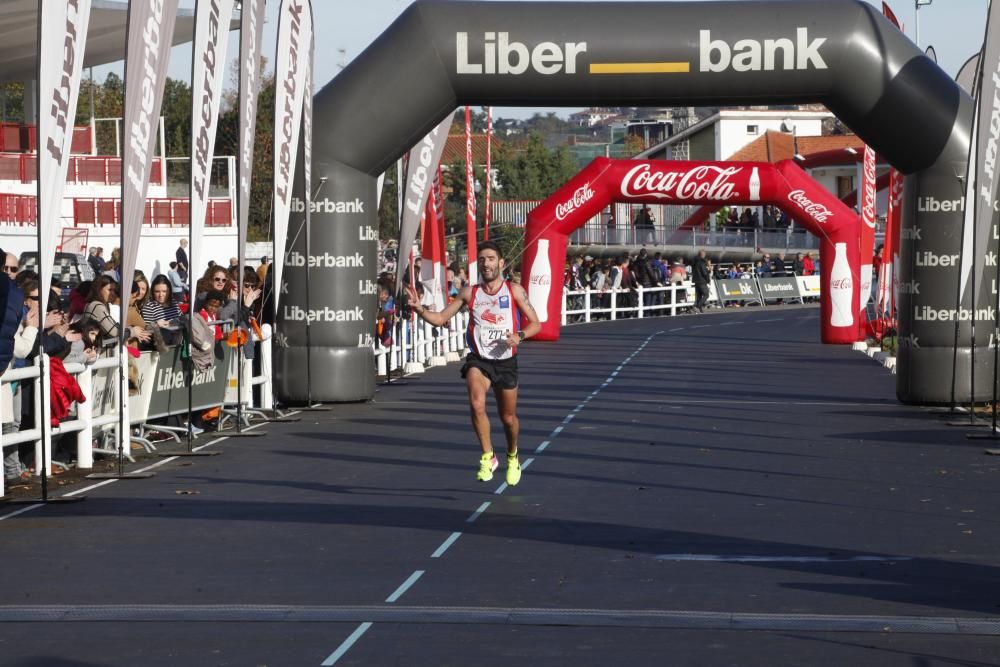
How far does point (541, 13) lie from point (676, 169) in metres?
14.4

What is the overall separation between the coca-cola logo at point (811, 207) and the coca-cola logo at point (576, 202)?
396cm

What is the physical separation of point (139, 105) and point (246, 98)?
10.8ft

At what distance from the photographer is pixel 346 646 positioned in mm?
7027

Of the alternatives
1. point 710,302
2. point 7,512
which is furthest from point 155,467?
point 710,302

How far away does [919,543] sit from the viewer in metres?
9.70

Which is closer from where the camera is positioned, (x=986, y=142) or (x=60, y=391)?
(x=60, y=391)

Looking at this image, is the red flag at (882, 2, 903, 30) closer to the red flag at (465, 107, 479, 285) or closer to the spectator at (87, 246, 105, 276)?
the red flag at (465, 107, 479, 285)

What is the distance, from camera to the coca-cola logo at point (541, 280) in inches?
1256

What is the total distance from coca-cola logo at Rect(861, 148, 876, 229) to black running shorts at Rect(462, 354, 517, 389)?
63.1ft

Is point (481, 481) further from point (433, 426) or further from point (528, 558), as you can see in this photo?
point (433, 426)

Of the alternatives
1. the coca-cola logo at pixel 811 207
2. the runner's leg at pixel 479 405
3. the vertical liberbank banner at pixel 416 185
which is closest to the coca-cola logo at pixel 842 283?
the coca-cola logo at pixel 811 207

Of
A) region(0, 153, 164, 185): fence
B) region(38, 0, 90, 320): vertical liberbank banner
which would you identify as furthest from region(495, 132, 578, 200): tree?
region(38, 0, 90, 320): vertical liberbank banner

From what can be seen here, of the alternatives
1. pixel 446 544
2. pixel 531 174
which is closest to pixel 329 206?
pixel 446 544

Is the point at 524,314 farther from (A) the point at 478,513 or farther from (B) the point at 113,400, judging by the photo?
(B) the point at 113,400
